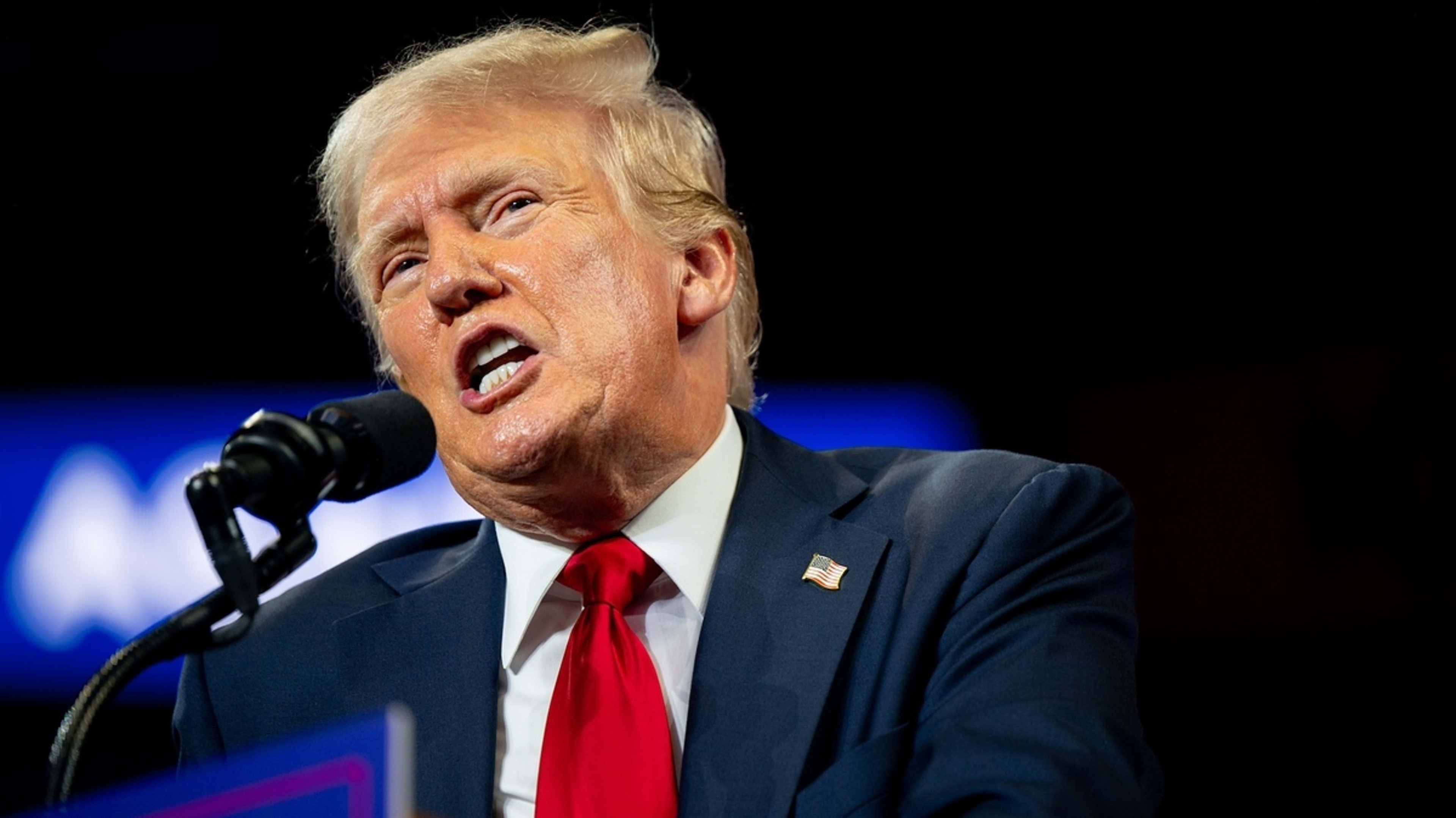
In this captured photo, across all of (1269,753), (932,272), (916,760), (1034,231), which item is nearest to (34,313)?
(932,272)

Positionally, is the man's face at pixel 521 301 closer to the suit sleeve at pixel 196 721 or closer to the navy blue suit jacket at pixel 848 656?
the navy blue suit jacket at pixel 848 656

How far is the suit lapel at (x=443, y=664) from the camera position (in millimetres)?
1785

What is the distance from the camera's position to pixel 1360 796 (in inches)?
120

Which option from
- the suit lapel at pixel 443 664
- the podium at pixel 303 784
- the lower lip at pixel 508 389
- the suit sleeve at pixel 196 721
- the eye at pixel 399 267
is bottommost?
the suit sleeve at pixel 196 721

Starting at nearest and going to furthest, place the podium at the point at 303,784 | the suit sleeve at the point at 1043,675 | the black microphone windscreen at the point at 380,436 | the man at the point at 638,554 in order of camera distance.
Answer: the podium at the point at 303,784 → the black microphone windscreen at the point at 380,436 → the suit sleeve at the point at 1043,675 → the man at the point at 638,554

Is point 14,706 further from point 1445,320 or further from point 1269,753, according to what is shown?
point 1445,320

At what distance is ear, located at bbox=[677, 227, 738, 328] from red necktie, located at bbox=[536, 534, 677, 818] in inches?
17.7

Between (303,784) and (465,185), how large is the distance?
4.30 feet

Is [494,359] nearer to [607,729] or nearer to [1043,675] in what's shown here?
[607,729]

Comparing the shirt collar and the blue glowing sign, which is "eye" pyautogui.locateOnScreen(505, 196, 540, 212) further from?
the blue glowing sign

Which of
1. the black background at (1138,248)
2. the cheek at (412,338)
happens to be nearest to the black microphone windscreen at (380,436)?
the cheek at (412,338)

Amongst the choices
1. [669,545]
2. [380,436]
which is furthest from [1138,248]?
[380,436]

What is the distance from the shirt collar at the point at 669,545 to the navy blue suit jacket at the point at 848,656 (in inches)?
1.1

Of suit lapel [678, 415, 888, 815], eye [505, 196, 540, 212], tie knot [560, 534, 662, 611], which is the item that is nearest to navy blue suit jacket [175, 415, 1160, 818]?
suit lapel [678, 415, 888, 815]
